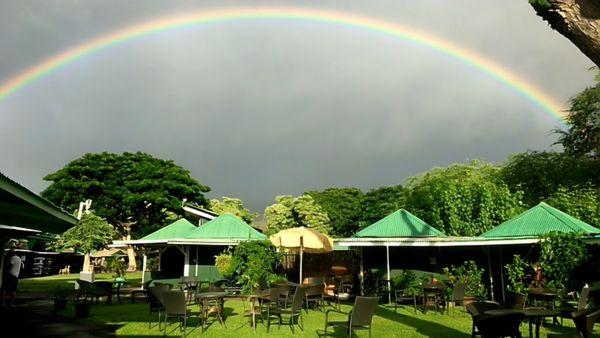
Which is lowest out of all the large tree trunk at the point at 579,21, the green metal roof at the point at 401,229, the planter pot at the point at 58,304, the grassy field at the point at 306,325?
the grassy field at the point at 306,325

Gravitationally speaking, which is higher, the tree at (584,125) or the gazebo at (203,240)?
the tree at (584,125)

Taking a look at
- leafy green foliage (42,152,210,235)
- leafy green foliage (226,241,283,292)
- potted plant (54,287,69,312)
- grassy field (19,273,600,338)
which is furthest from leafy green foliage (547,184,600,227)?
leafy green foliage (42,152,210,235)

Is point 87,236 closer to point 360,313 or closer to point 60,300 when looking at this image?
point 60,300

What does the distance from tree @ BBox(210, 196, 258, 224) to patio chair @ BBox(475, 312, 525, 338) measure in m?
43.8

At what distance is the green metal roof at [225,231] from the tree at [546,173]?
683 inches

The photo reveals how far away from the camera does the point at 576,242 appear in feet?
43.2

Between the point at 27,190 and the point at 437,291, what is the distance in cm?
1109

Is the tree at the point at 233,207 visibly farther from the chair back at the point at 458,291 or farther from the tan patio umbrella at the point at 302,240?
the chair back at the point at 458,291

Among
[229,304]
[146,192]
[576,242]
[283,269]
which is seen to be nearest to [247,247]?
[229,304]

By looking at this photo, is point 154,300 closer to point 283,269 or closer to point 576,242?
point 283,269

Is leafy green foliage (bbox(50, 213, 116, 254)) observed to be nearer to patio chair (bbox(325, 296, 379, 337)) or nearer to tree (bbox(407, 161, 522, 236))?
tree (bbox(407, 161, 522, 236))

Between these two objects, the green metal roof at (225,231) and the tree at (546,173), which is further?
the tree at (546,173)

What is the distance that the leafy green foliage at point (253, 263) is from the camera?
1594cm

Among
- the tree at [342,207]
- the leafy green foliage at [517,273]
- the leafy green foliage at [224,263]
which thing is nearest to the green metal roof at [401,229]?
the leafy green foliage at [517,273]
